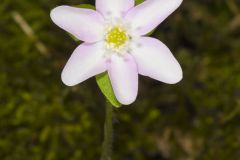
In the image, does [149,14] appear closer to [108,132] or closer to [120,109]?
[108,132]

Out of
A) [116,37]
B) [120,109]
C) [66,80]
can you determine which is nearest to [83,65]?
[66,80]

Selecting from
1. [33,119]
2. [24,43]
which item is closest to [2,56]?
[24,43]

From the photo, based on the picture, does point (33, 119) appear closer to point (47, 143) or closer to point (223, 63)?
point (47, 143)

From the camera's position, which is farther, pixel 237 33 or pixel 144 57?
pixel 237 33

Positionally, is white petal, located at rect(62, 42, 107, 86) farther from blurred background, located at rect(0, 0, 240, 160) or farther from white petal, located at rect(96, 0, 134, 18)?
blurred background, located at rect(0, 0, 240, 160)

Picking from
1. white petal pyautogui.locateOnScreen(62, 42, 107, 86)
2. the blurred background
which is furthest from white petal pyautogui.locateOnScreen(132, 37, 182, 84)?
the blurred background

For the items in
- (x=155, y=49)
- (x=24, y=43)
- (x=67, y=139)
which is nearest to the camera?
(x=155, y=49)

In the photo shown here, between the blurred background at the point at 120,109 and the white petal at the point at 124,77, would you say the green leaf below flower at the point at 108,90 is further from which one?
the blurred background at the point at 120,109
